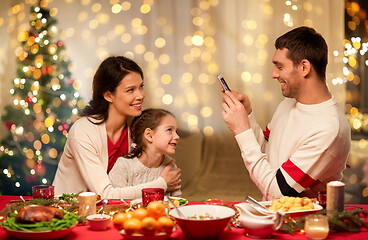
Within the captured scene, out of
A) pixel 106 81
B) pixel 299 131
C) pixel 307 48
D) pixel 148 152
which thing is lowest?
pixel 148 152

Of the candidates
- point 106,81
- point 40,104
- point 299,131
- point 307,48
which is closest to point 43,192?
point 106,81

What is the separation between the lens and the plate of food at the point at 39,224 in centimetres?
141

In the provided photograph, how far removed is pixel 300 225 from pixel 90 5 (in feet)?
11.5

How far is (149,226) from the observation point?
1378 mm

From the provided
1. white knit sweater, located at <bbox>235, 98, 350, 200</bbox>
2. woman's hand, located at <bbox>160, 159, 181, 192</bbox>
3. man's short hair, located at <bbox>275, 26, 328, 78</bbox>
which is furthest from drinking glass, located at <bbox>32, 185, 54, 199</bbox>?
man's short hair, located at <bbox>275, 26, 328, 78</bbox>

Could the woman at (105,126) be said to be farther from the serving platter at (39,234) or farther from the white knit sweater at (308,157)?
the serving platter at (39,234)

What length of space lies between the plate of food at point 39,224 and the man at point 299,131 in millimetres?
910

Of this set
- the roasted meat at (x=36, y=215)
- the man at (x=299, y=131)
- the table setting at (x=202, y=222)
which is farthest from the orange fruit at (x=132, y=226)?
the man at (x=299, y=131)

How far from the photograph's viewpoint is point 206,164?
452 cm

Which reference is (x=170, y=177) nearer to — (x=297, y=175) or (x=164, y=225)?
(x=297, y=175)

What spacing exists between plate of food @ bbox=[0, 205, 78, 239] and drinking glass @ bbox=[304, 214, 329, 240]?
28.5 inches

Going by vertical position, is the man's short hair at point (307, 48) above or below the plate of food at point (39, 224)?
above

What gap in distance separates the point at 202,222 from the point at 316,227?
0.35 metres

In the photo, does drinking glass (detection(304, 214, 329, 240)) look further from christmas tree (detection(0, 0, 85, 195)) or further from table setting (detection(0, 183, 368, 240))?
christmas tree (detection(0, 0, 85, 195))
